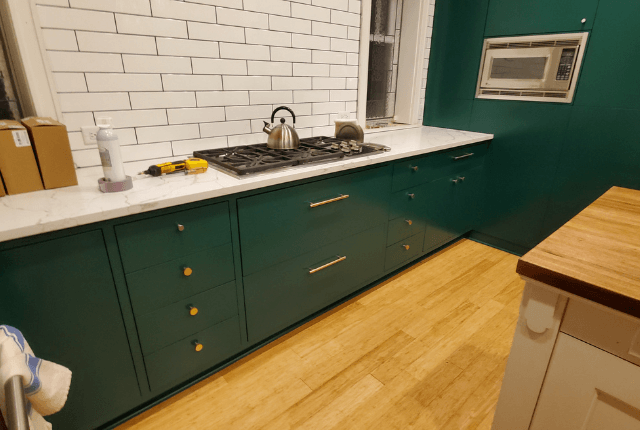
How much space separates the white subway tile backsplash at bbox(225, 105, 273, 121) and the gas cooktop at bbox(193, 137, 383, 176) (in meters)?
0.18

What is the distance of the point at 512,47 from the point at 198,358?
294 cm

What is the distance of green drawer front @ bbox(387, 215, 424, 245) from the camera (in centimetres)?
241

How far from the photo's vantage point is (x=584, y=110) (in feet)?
8.00

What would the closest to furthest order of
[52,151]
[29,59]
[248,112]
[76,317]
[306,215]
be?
[76,317] < [52,151] < [29,59] < [306,215] < [248,112]

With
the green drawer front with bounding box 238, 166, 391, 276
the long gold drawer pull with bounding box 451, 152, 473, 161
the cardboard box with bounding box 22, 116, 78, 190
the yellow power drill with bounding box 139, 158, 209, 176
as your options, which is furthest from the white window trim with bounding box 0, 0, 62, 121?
the long gold drawer pull with bounding box 451, 152, 473, 161

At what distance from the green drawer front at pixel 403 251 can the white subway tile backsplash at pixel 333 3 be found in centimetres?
A: 165

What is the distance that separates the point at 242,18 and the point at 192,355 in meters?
1.78

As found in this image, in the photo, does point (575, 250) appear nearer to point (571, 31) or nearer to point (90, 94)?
point (90, 94)

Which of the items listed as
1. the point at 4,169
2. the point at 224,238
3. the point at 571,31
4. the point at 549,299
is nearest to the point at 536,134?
the point at 571,31

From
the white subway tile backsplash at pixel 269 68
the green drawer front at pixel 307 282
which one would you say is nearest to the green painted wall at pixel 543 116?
the green drawer front at pixel 307 282

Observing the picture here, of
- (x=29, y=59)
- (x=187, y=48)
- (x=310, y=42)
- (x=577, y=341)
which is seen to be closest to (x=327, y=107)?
(x=310, y=42)

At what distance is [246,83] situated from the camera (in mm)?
2133

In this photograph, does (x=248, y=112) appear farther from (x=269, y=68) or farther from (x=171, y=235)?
(x=171, y=235)

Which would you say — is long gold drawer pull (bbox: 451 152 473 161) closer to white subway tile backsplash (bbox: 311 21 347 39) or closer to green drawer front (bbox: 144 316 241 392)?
white subway tile backsplash (bbox: 311 21 347 39)
